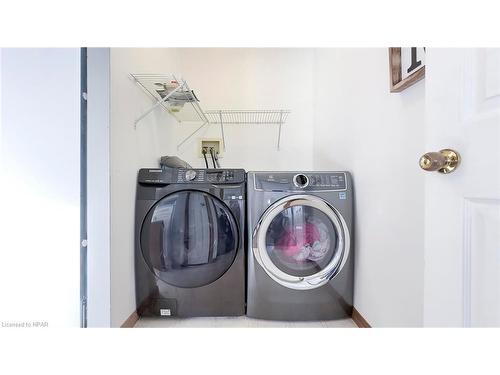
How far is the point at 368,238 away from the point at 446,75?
2.87 feet

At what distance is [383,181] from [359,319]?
31.0 inches

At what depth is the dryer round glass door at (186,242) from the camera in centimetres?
131

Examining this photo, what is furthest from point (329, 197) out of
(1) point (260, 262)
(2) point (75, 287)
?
(2) point (75, 287)

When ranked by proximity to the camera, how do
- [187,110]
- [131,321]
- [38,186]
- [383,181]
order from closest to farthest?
[38,186] → [383,181] → [131,321] → [187,110]

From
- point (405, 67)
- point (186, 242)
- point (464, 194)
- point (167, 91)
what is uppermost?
point (167, 91)

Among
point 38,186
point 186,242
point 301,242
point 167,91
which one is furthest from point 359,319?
point 167,91

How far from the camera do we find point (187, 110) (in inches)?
73.0

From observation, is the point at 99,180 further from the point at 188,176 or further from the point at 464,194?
the point at 464,194

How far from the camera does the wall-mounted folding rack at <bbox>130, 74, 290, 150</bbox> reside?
1.35 meters

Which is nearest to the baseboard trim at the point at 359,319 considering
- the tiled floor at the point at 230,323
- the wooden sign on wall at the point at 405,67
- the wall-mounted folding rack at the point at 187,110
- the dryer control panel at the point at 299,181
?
the tiled floor at the point at 230,323

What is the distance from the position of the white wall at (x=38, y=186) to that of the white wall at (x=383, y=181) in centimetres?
126

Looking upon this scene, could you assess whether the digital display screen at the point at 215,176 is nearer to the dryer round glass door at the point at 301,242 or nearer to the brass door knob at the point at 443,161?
the dryer round glass door at the point at 301,242

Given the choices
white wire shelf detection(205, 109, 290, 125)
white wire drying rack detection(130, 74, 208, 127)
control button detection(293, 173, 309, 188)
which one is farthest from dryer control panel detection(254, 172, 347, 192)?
white wire shelf detection(205, 109, 290, 125)
